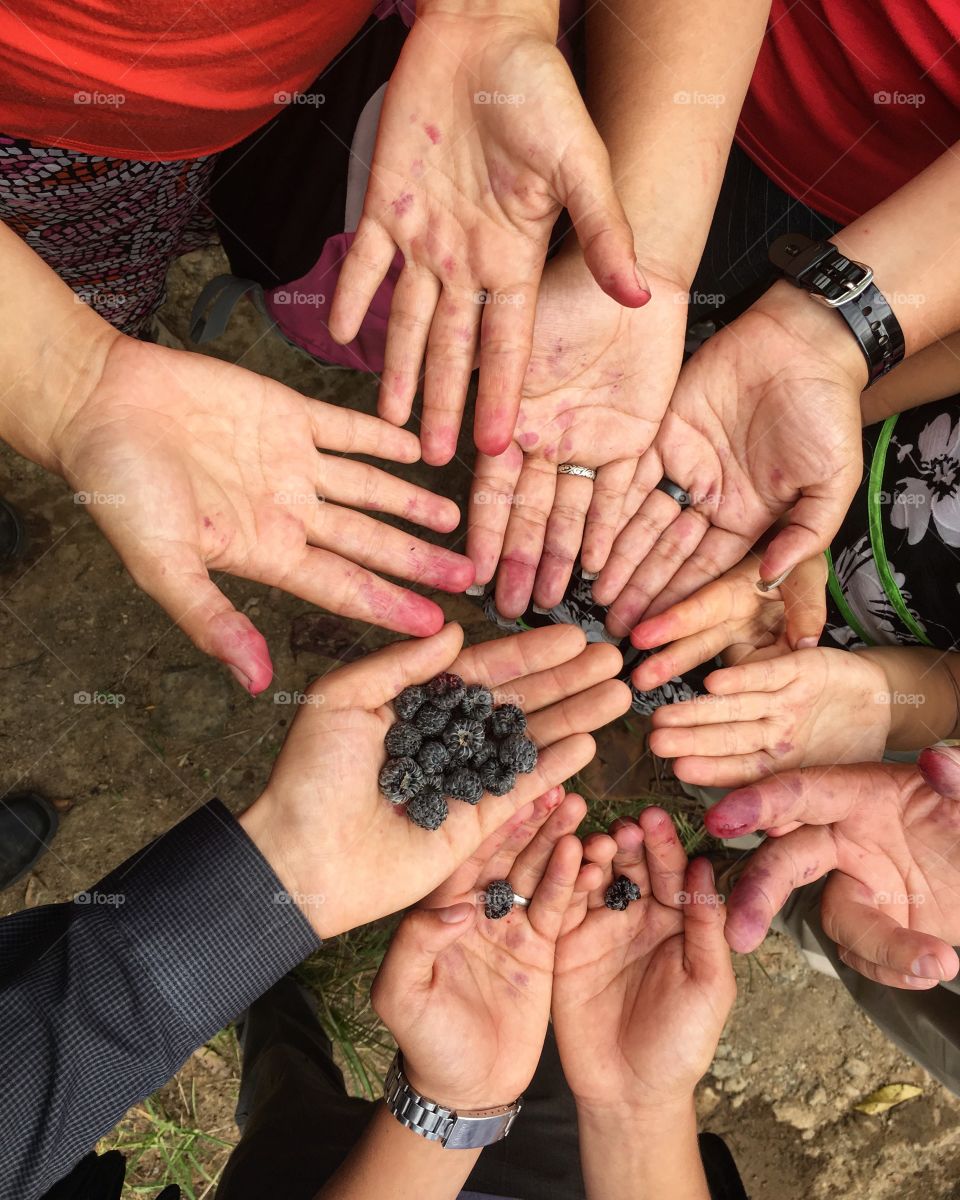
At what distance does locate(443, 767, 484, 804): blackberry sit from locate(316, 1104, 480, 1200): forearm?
0.71m

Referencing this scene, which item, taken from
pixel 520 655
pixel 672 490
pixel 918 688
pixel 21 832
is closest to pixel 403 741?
pixel 520 655

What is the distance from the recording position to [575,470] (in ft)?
7.53

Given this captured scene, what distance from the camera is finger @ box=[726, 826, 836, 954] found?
1.87m

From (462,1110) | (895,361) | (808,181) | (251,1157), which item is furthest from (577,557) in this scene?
(251,1157)

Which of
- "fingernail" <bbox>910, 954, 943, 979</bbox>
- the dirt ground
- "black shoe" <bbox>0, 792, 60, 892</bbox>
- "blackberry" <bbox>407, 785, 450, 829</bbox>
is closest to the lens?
"fingernail" <bbox>910, 954, 943, 979</bbox>

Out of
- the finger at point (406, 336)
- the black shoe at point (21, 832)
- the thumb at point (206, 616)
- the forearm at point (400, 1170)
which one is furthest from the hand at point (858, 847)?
the black shoe at point (21, 832)

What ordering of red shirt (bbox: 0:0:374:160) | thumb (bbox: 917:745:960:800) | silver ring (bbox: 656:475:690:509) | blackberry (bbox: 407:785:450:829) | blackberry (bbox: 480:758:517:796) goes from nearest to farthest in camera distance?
1. red shirt (bbox: 0:0:374:160)
2. thumb (bbox: 917:745:960:800)
3. blackberry (bbox: 407:785:450:829)
4. blackberry (bbox: 480:758:517:796)
5. silver ring (bbox: 656:475:690:509)

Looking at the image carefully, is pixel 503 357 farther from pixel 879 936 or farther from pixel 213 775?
pixel 213 775

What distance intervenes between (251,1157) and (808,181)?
A: 2.91m

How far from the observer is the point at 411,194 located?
206 cm

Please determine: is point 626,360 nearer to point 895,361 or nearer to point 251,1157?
point 895,361

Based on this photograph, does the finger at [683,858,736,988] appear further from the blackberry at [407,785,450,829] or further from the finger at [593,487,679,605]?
the finger at [593,487,679,605]

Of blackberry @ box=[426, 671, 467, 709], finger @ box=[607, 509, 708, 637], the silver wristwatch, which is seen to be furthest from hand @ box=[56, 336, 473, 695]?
the silver wristwatch

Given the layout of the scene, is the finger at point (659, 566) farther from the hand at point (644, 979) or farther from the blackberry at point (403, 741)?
the blackberry at point (403, 741)
